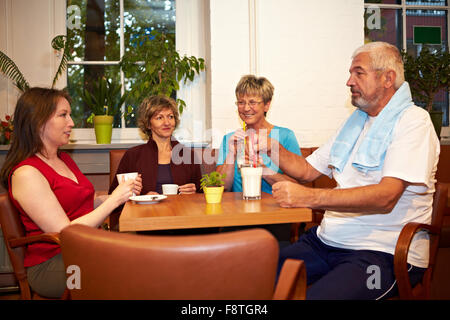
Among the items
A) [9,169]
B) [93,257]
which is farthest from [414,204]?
[9,169]

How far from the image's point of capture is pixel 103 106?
3564 mm

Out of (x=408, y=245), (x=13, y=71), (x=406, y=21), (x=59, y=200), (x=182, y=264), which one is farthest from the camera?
(x=406, y=21)

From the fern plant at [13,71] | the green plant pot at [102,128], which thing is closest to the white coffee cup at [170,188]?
the green plant pot at [102,128]

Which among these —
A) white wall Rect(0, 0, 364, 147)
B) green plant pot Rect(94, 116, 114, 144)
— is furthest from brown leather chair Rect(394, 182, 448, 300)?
green plant pot Rect(94, 116, 114, 144)

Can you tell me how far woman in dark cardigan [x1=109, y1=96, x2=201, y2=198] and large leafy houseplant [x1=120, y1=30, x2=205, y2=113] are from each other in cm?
51

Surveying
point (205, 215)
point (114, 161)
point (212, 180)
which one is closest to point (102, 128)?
point (114, 161)

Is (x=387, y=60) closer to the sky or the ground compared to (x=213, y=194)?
closer to the sky

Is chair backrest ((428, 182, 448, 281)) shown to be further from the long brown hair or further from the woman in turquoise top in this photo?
the long brown hair

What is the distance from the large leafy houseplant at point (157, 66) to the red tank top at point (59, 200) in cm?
163

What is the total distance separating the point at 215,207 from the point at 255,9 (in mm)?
2361

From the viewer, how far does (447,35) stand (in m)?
4.38

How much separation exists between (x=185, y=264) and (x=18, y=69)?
3.41 meters

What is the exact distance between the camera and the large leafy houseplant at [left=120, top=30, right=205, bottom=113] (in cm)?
349

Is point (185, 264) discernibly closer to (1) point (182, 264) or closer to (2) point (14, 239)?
(1) point (182, 264)
